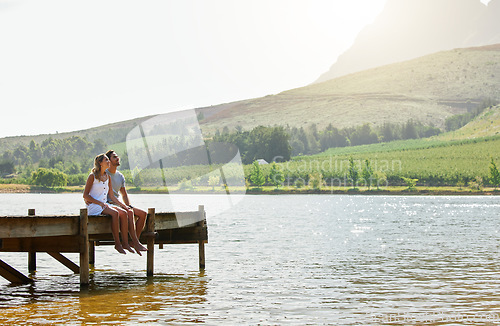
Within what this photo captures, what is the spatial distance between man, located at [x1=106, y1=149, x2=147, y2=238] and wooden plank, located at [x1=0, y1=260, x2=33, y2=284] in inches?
144

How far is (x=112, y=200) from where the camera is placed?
17.3 m

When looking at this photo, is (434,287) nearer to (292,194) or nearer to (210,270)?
(210,270)

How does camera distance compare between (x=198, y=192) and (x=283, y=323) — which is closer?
(x=283, y=323)

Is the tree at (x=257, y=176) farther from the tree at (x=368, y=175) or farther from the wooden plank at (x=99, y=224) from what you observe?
the wooden plank at (x=99, y=224)

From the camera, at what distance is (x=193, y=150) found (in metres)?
67.9

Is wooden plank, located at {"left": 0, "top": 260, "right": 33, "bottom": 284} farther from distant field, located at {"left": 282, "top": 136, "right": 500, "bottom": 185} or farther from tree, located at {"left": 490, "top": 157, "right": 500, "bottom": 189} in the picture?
tree, located at {"left": 490, "top": 157, "right": 500, "bottom": 189}

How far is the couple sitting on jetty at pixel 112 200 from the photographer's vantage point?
1666cm

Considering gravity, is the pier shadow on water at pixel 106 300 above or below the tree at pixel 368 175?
below

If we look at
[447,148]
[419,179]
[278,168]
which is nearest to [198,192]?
[278,168]

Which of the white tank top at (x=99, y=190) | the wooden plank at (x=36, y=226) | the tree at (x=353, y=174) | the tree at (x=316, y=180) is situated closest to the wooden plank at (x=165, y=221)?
the white tank top at (x=99, y=190)

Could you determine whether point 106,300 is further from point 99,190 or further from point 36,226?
point 99,190

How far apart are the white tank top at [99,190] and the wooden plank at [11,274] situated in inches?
146

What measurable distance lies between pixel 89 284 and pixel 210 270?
16.8 feet

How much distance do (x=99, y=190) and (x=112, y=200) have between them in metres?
0.60
